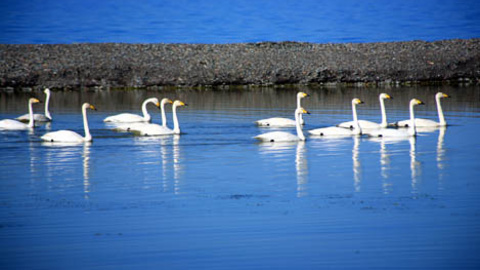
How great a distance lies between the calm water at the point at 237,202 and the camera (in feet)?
33.8

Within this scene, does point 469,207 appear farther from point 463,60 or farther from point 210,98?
point 463,60

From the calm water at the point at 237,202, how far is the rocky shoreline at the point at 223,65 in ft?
88.5

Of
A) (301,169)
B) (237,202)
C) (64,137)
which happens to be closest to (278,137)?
(301,169)

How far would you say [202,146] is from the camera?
68.4 feet

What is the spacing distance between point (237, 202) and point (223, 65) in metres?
40.5

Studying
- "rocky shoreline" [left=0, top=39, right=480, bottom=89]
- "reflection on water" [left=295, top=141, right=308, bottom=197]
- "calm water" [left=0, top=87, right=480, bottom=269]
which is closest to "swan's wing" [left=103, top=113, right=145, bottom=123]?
"calm water" [left=0, top=87, right=480, bottom=269]

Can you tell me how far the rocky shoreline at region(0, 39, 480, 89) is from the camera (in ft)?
166

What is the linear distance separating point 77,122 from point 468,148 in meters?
13.0

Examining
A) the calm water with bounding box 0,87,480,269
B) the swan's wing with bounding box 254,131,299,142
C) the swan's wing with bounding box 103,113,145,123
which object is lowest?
the calm water with bounding box 0,87,480,269

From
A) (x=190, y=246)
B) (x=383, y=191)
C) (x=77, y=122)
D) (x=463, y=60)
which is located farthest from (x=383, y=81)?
(x=190, y=246)

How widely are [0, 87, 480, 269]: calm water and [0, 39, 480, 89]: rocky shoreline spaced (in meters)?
27.0

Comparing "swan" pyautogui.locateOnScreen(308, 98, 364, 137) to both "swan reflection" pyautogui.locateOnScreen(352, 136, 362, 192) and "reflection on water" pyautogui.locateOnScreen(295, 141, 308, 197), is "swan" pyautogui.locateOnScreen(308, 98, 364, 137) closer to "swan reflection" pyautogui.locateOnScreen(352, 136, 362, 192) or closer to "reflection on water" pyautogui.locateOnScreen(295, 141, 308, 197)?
A: "swan reflection" pyautogui.locateOnScreen(352, 136, 362, 192)

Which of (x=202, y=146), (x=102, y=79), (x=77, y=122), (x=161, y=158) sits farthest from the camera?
(x=102, y=79)

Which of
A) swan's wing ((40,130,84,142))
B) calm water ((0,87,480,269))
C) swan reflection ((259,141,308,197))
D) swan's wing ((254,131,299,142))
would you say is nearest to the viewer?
calm water ((0,87,480,269))
